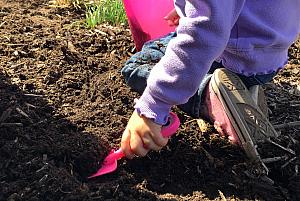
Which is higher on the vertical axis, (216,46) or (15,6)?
(216,46)

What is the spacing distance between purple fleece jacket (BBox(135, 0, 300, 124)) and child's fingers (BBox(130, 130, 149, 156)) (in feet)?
0.25

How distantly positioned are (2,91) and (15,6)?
84 centimetres

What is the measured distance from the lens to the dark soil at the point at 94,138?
5.71 ft

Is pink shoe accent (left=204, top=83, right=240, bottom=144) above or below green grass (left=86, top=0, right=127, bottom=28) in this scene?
below

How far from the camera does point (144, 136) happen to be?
68.9 inches

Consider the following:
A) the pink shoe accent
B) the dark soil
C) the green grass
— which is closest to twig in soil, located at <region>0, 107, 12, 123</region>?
the dark soil

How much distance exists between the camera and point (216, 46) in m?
1.65

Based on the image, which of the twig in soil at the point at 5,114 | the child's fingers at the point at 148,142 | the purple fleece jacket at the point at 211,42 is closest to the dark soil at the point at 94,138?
the twig in soil at the point at 5,114

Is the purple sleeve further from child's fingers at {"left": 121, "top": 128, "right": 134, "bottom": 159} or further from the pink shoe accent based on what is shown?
the pink shoe accent

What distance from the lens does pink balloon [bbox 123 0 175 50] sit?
8.25 ft

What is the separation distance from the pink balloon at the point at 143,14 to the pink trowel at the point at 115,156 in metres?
0.76

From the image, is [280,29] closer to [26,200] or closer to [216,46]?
[216,46]

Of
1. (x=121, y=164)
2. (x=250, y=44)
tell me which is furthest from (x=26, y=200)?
(x=250, y=44)

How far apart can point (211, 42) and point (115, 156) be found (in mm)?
471
